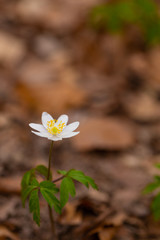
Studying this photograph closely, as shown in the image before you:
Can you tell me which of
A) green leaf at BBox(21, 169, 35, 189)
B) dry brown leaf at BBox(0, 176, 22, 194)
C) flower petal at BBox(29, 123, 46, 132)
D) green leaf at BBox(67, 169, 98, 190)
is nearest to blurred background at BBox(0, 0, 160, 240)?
dry brown leaf at BBox(0, 176, 22, 194)

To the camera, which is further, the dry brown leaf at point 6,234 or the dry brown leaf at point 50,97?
the dry brown leaf at point 50,97

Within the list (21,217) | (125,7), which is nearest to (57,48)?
(125,7)

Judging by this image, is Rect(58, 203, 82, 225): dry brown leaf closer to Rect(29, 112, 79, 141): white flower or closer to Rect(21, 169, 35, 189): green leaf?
Rect(21, 169, 35, 189): green leaf

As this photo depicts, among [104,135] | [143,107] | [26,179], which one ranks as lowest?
[26,179]

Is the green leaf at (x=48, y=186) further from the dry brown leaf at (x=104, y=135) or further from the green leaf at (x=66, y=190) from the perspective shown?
the dry brown leaf at (x=104, y=135)

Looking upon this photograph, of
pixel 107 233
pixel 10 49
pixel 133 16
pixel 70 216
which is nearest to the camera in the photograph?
pixel 107 233

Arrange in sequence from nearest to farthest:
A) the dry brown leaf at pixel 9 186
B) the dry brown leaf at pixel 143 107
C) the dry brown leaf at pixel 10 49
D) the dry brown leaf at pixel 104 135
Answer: the dry brown leaf at pixel 9 186, the dry brown leaf at pixel 104 135, the dry brown leaf at pixel 143 107, the dry brown leaf at pixel 10 49

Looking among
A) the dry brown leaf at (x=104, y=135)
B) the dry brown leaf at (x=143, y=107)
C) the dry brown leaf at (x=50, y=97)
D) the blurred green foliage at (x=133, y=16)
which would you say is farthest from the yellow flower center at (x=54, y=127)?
the blurred green foliage at (x=133, y=16)

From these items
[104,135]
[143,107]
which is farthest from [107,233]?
[143,107]

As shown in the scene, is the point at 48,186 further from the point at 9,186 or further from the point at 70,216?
the point at 9,186
